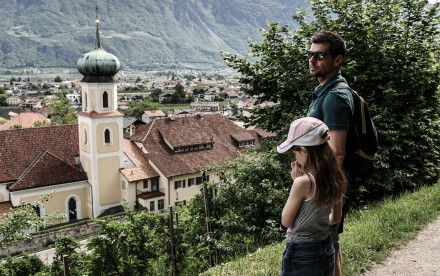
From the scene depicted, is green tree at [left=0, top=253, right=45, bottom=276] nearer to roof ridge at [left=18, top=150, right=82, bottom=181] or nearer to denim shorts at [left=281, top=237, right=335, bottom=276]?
denim shorts at [left=281, top=237, right=335, bottom=276]

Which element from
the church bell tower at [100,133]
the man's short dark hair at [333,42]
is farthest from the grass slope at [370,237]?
the church bell tower at [100,133]

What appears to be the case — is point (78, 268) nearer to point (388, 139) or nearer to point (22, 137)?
point (388, 139)

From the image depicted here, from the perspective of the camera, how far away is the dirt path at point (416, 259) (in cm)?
492

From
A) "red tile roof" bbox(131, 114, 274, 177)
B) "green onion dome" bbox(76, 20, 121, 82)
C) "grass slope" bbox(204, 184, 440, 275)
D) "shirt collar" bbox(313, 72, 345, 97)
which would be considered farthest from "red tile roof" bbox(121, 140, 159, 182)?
"shirt collar" bbox(313, 72, 345, 97)

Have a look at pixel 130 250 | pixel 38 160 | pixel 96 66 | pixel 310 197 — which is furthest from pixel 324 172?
pixel 96 66

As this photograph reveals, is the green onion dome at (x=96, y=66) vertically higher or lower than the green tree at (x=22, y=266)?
higher

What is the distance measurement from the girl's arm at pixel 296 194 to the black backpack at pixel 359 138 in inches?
28.9

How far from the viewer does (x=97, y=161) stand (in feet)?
107

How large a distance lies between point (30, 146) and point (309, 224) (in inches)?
1270

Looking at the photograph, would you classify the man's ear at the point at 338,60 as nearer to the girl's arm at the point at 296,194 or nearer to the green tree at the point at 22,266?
the girl's arm at the point at 296,194

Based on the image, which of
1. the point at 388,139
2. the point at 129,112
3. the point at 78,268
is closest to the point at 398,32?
the point at 388,139

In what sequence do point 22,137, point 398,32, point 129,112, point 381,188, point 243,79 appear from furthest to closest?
point 129,112, point 22,137, point 243,79, point 398,32, point 381,188

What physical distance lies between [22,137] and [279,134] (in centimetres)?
2692

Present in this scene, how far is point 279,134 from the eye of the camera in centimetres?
1010
